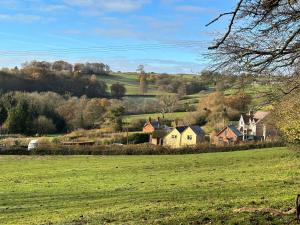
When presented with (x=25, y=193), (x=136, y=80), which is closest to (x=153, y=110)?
(x=136, y=80)

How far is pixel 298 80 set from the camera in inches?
438

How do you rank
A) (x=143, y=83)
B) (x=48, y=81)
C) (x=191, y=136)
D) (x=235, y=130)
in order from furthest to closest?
(x=143, y=83) → (x=48, y=81) → (x=235, y=130) → (x=191, y=136)

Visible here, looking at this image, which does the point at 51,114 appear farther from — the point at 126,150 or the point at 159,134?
the point at 126,150

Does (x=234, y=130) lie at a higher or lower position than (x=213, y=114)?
lower

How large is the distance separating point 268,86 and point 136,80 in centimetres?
14697

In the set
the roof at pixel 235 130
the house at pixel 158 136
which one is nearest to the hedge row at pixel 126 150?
the roof at pixel 235 130

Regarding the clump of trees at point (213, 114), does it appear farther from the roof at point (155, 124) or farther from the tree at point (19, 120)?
the tree at point (19, 120)

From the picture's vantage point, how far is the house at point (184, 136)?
3401 inches

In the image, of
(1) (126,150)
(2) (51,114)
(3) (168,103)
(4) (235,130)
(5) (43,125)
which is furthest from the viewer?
(3) (168,103)

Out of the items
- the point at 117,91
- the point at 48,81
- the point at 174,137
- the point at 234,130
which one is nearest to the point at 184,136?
the point at 174,137

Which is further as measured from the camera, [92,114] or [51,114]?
[92,114]

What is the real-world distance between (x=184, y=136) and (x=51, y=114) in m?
34.7

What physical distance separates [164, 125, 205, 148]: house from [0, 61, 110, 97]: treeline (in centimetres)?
4639

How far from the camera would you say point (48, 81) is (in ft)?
426
